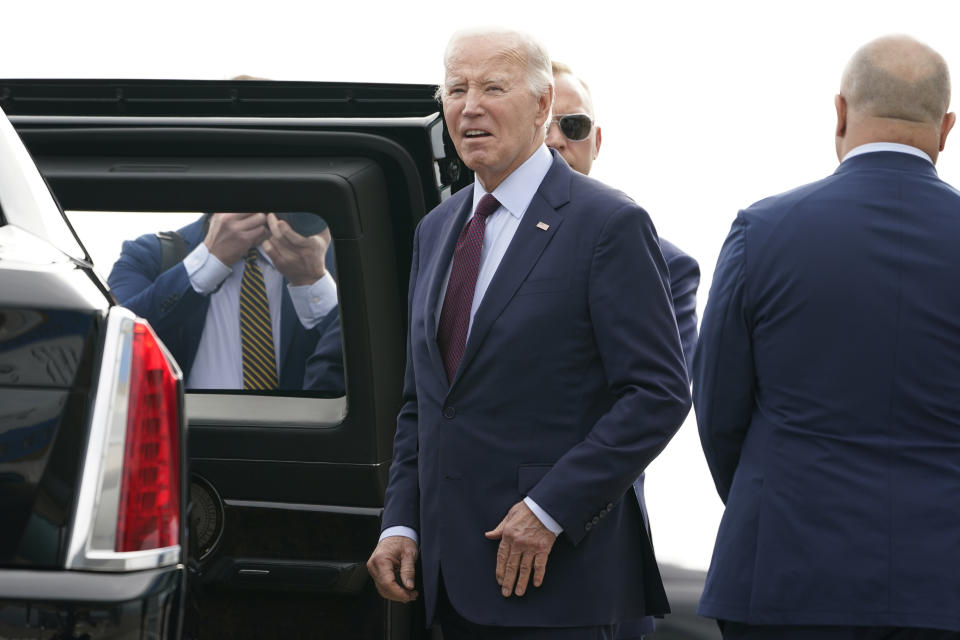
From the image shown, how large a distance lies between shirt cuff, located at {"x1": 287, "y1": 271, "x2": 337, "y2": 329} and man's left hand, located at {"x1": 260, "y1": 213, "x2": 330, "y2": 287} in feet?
0.04

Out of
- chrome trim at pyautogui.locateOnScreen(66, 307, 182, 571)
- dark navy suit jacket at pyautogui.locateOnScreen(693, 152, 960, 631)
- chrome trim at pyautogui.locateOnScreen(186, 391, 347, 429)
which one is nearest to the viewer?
chrome trim at pyautogui.locateOnScreen(66, 307, 182, 571)

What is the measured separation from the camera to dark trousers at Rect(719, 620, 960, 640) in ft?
8.02

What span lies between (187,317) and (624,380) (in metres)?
1.14

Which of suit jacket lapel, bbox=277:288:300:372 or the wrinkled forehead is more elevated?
the wrinkled forehead

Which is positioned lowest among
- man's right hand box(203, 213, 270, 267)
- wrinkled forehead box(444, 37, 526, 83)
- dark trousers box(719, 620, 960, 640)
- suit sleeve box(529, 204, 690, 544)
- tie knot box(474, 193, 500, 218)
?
dark trousers box(719, 620, 960, 640)

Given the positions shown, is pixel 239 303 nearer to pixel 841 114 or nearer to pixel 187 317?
pixel 187 317

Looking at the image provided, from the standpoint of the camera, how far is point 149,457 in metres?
2.03

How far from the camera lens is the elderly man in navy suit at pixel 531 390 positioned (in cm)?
254

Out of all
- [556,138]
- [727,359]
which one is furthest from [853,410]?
[556,138]

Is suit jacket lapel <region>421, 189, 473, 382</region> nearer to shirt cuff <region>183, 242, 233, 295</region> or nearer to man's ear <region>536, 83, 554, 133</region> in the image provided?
man's ear <region>536, 83, 554, 133</region>

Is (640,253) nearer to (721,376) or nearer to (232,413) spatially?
(721,376)

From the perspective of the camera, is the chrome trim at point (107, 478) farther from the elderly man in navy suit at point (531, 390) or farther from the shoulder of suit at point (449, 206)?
the shoulder of suit at point (449, 206)

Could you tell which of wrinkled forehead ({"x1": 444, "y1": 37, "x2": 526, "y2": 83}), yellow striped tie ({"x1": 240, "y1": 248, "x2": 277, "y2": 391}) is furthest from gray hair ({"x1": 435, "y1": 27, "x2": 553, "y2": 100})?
yellow striped tie ({"x1": 240, "y1": 248, "x2": 277, "y2": 391})

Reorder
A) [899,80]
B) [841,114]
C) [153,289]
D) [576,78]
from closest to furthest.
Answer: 1. [899,80]
2. [841,114]
3. [153,289]
4. [576,78]
